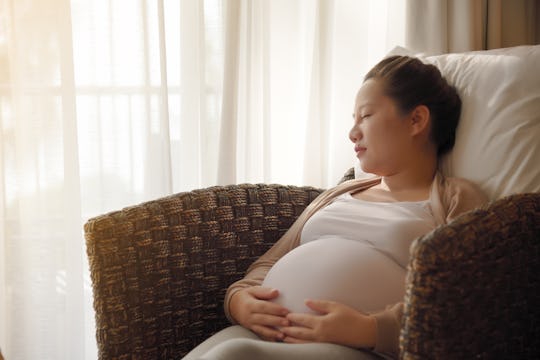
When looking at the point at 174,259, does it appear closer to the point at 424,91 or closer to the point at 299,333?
the point at 299,333

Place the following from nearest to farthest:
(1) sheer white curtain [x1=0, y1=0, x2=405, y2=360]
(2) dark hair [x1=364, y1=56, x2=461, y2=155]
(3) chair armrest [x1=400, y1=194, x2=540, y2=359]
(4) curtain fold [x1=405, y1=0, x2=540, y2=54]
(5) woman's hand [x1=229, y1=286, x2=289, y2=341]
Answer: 1. (3) chair armrest [x1=400, y1=194, x2=540, y2=359]
2. (5) woman's hand [x1=229, y1=286, x2=289, y2=341]
3. (2) dark hair [x1=364, y1=56, x2=461, y2=155]
4. (1) sheer white curtain [x1=0, y1=0, x2=405, y2=360]
5. (4) curtain fold [x1=405, y1=0, x2=540, y2=54]

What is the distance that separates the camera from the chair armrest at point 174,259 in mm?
1155

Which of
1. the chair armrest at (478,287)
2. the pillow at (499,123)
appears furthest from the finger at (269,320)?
the pillow at (499,123)

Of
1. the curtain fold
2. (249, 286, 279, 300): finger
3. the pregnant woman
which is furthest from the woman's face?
the curtain fold

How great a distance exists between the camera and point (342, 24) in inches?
71.9

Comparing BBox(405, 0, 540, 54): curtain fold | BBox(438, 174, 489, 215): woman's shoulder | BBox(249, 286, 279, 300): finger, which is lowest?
BBox(249, 286, 279, 300): finger

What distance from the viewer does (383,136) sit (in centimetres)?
133

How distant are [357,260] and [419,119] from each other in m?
0.35

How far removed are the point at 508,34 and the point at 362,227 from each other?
87 centimetres

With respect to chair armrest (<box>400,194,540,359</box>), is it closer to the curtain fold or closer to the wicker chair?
the wicker chair

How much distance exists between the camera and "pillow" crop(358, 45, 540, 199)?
48.6 inches

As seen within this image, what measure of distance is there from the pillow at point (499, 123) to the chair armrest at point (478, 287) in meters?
0.24

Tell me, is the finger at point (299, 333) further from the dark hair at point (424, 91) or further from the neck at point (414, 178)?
the dark hair at point (424, 91)

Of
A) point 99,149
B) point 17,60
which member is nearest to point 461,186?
point 99,149
